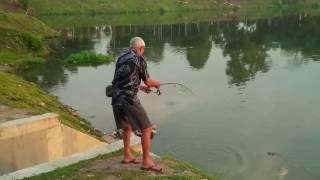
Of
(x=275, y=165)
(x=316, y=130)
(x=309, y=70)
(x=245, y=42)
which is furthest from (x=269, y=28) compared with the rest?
(x=275, y=165)

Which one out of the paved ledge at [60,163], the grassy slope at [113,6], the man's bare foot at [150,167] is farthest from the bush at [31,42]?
the grassy slope at [113,6]

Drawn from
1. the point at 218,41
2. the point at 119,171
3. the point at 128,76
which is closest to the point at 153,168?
the point at 119,171

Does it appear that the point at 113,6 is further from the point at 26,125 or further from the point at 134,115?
the point at 134,115

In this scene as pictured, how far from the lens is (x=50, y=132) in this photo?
14.1m

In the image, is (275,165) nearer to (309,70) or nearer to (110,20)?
(309,70)

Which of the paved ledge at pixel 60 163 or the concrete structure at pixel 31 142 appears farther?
the concrete structure at pixel 31 142

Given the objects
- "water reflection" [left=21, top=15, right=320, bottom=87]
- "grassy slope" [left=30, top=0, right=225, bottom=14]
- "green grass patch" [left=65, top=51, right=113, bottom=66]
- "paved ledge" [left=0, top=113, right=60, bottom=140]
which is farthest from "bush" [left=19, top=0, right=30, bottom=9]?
"paved ledge" [left=0, top=113, right=60, bottom=140]

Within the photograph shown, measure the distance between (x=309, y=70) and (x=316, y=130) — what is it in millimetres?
14568

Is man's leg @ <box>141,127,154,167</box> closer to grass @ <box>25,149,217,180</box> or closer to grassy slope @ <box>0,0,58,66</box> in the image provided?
grass @ <box>25,149,217,180</box>

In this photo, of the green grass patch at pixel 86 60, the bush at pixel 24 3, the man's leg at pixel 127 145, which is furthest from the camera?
the bush at pixel 24 3

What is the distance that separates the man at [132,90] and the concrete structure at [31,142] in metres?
2.35

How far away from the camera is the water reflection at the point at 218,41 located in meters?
38.4

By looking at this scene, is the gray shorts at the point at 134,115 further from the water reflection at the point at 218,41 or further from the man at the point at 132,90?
the water reflection at the point at 218,41

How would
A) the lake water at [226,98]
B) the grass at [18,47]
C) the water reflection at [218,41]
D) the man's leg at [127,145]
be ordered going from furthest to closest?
the water reflection at [218,41] < the grass at [18,47] < the lake water at [226,98] < the man's leg at [127,145]
